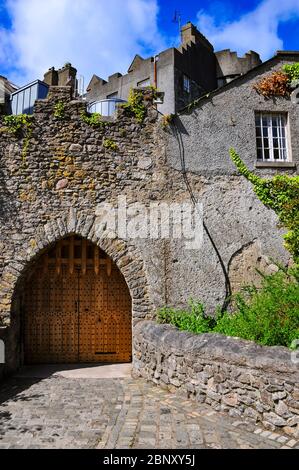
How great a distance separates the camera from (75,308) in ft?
27.1

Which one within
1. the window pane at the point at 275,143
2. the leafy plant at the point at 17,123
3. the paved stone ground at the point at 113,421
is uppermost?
the leafy plant at the point at 17,123

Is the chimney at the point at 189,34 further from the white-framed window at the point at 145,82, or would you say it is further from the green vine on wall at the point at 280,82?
the green vine on wall at the point at 280,82

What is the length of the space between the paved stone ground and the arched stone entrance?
5.32ft

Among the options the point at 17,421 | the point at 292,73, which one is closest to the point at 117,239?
the point at 17,421

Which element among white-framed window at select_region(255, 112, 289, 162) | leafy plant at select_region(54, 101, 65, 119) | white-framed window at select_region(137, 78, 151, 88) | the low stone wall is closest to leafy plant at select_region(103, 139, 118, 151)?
leafy plant at select_region(54, 101, 65, 119)

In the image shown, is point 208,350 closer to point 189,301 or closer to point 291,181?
point 189,301

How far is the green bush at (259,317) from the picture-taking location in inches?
203

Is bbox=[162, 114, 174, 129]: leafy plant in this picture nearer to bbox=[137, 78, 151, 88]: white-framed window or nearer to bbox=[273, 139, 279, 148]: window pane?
bbox=[273, 139, 279, 148]: window pane

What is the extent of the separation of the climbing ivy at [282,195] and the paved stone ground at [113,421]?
168 inches

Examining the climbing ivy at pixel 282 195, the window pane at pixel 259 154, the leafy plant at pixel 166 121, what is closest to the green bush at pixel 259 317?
the climbing ivy at pixel 282 195

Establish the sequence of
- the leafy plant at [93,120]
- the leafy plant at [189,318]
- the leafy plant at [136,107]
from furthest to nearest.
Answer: the leafy plant at [136,107], the leafy plant at [93,120], the leafy plant at [189,318]

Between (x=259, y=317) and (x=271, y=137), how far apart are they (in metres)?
4.59

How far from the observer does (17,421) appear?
4.90 meters

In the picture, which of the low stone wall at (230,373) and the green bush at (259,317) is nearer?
the low stone wall at (230,373)
